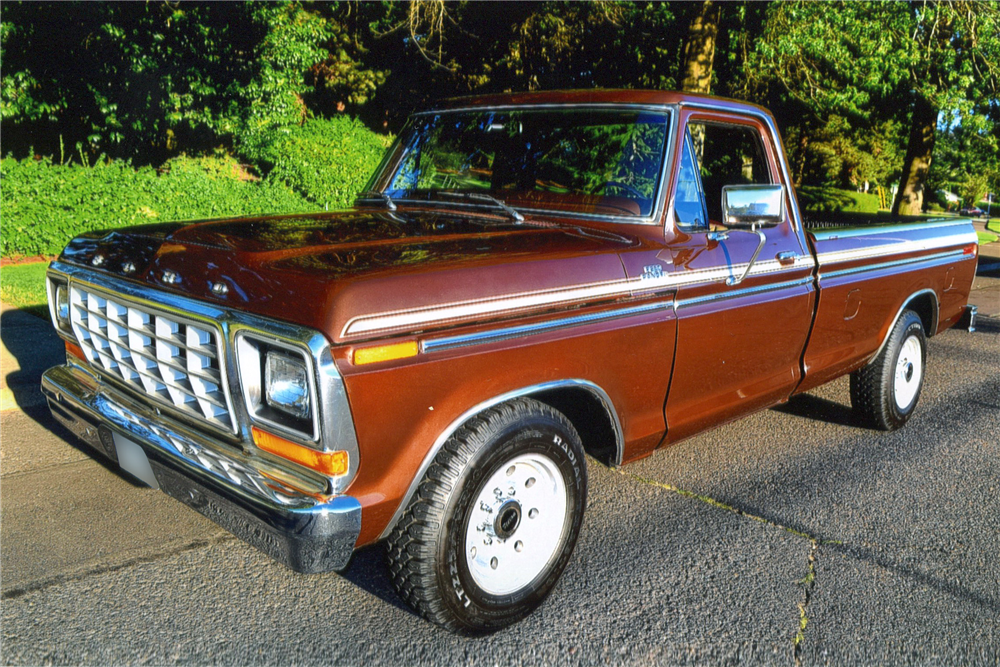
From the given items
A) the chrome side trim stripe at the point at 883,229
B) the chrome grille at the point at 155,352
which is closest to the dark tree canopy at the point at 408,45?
the chrome side trim stripe at the point at 883,229

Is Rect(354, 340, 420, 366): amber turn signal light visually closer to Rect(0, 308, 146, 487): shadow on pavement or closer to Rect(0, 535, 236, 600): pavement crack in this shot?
Rect(0, 535, 236, 600): pavement crack

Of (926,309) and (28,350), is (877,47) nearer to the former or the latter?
(926,309)

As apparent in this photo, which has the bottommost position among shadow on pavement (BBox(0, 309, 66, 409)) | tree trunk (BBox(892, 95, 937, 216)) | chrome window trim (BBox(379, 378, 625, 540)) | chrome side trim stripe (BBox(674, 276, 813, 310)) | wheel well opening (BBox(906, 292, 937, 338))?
tree trunk (BBox(892, 95, 937, 216))

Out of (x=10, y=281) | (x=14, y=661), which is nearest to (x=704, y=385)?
(x=14, y=661)

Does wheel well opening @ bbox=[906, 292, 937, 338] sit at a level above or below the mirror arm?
below

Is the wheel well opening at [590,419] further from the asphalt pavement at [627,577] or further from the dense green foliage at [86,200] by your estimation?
the dense green foliage at [86,200]

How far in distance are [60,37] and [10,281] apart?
4734 mm

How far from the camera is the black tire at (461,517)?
2.54 metres

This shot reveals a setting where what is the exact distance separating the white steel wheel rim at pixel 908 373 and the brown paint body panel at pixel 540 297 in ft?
1.99

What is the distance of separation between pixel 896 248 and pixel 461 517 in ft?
11.8

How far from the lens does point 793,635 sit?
2.92m

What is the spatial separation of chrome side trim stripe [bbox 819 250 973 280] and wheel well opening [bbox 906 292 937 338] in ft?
0.87

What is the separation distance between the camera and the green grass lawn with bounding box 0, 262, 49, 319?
7.78 metres

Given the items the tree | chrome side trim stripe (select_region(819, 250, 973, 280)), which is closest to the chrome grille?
chrome side trim stripe (select_region(819, 250, 973, 280))
